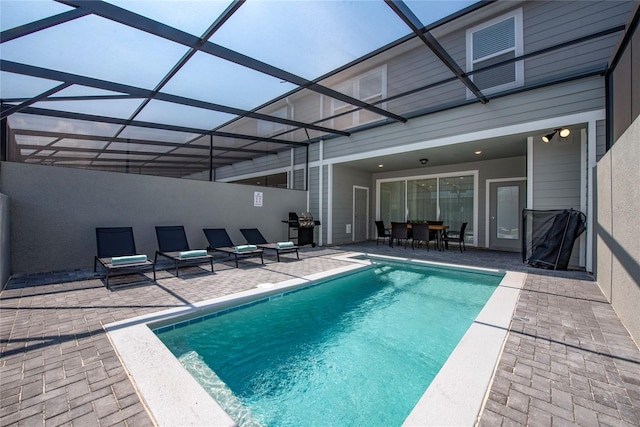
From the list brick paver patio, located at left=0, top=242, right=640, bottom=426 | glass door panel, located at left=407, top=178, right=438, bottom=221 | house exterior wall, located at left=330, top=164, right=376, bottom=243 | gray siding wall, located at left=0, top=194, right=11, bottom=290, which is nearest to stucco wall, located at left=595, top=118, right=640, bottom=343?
brick paver patio, located at left=0, top=242, right=640, bottom=426

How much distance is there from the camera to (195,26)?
3.56 metres

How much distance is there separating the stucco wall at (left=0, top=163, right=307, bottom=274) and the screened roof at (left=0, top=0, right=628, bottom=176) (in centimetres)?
65

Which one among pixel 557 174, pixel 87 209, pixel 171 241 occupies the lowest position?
pixel 171 241

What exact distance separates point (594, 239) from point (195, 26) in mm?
7068

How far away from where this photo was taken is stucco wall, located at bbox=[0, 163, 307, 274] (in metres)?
5.04

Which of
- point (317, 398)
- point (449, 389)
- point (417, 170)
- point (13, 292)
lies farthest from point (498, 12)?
point (13, 292)

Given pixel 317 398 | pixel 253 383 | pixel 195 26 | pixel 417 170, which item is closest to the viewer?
pixel 317 398

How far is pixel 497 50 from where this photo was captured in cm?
645

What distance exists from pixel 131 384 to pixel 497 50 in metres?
8.52

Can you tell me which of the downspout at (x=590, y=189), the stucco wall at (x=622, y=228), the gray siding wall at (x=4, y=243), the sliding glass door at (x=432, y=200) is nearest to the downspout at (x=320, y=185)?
the sliding glass door at (x=432, y=200)

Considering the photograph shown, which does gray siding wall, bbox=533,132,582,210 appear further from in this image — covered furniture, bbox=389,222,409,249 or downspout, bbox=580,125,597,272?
covered furniture, bbox=389,222,409,249

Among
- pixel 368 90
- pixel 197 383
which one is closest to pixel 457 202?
pixel 368 90

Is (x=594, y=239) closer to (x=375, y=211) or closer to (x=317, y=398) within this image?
(x=317, y=398)

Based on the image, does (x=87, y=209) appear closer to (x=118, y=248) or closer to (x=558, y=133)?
(x=118, y=248)
